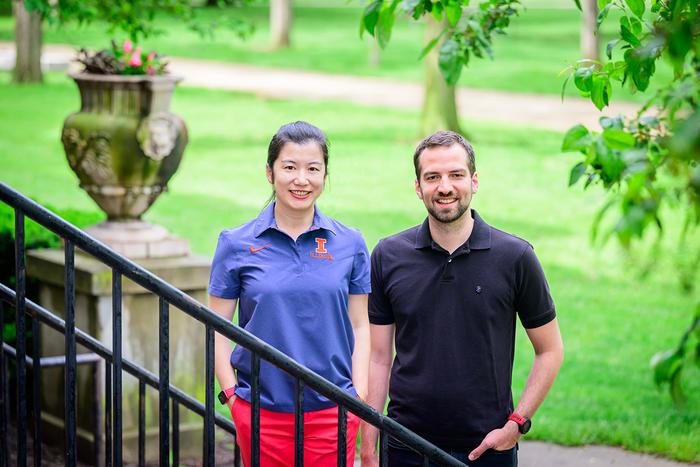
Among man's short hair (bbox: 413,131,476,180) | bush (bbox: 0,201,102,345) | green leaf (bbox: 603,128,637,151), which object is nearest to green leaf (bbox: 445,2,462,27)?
man's short hair (bbox: 413,131,476,180)

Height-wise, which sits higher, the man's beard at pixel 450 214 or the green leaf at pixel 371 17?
the green leaf at pixel 371 17

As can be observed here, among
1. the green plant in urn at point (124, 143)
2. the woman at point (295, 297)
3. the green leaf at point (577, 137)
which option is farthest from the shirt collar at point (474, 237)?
the green plant in urn at point (124, 143)

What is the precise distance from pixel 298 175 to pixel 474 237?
2.01 ft

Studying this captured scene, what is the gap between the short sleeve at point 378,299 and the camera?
12.5ft

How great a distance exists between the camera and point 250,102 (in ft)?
86.3

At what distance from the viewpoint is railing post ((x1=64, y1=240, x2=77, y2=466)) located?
124 inches

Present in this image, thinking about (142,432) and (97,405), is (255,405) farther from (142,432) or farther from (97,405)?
(97,405)

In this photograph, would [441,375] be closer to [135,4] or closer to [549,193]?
[135,4]

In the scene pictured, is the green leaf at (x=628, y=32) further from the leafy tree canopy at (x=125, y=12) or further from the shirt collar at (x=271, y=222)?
the leafy tree canopy at (x=125, y=12)

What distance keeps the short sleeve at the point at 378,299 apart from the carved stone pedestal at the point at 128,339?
7.91 feet

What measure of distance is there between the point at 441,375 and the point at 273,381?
21.5 inches

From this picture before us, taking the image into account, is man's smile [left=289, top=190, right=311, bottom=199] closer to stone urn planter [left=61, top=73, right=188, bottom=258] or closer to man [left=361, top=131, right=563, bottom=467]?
man [left=361, top=131, right=563, bottom=467]

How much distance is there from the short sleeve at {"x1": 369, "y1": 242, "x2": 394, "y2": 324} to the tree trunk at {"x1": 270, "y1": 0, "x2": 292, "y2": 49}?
36260 mm

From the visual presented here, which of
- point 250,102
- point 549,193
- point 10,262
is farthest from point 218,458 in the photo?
point 250,102
